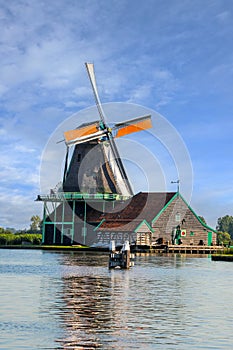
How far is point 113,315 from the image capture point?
1415cm

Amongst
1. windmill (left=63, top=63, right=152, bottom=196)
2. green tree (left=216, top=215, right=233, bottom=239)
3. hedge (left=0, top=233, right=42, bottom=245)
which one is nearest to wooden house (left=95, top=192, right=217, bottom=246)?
windmill (left=63, top=63, right=152, bottom=196)

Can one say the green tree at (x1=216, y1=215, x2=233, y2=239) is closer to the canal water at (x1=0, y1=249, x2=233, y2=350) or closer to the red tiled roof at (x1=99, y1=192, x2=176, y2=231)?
the red tiled roof at (x1=99, y1=192, x2=176, y2=231)

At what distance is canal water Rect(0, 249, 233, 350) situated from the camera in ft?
36.6

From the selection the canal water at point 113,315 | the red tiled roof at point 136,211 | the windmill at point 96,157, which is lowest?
the canal water at point 113,315

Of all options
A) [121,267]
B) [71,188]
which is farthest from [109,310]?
[71,188]

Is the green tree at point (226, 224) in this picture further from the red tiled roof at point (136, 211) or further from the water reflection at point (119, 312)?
the water reflection at point (119, 312)

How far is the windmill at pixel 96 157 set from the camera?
6756 centimetres

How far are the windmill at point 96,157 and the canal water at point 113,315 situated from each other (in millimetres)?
44366

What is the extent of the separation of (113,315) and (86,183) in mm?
53964

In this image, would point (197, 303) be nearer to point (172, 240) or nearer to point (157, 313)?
point (157, 313)

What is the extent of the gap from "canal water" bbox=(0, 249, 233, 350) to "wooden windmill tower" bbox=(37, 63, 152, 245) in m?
43.3

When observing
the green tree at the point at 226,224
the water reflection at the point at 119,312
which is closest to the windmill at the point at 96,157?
the water reflection at the point at 119,312

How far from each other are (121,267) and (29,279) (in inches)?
344

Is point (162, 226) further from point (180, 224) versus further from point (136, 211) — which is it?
point (136, 211)
